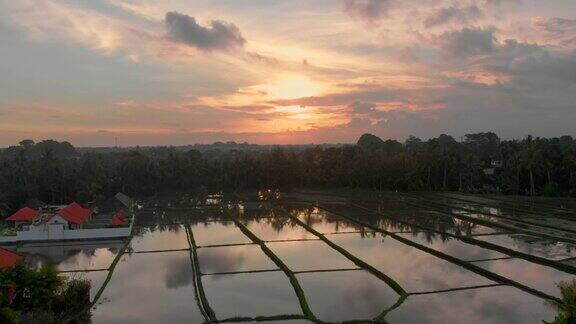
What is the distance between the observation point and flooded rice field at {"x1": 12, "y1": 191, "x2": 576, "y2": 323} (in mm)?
14969

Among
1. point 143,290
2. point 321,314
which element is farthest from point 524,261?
point 143,290

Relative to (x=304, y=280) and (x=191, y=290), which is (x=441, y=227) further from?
(x=191, y=290)

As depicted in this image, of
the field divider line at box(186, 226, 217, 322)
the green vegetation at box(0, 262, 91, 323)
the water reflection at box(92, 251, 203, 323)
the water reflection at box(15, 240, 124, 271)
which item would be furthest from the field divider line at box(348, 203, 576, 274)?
the green vegetation at box(0, 262, 91, 323)

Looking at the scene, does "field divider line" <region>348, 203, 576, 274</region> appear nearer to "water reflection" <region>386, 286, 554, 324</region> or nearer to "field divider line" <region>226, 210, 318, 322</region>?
"water reflection" <region>386, 286, 554, 324</region>

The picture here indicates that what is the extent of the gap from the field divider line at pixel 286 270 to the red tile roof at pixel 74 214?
9.00 metres

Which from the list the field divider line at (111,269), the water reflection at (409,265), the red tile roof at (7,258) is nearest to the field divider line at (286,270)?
the water reflection at (409,265)

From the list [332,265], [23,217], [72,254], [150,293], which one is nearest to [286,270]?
[332,265]

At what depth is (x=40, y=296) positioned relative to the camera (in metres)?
14.3

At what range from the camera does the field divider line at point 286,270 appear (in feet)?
47.8

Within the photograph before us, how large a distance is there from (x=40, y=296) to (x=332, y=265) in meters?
10.9

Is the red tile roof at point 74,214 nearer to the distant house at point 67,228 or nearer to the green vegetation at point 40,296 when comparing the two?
the distant house at point 67,228

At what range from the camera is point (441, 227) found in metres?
28.8

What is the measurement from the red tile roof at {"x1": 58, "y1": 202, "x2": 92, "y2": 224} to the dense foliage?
10.5m

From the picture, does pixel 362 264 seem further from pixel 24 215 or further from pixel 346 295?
pixel 24 215
